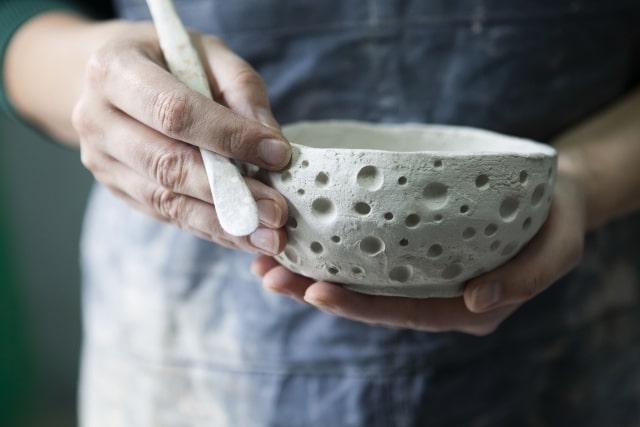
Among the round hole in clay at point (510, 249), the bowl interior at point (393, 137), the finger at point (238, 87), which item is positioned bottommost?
the round hole in clay at point (510, 249)

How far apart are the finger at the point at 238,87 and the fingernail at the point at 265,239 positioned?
70mm

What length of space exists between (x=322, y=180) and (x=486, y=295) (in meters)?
0.15

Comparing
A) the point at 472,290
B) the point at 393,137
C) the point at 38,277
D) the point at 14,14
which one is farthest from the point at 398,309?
the point at 38,277

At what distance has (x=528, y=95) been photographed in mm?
683

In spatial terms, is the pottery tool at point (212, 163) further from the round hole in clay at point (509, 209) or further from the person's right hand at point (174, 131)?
the round hole in clay at point (509, 209)

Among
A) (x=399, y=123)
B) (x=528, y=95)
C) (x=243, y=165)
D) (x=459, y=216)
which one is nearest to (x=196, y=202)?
(x=243, y=165)

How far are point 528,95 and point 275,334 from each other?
13.4 inches

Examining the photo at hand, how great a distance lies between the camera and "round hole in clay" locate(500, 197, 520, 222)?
1.44ft

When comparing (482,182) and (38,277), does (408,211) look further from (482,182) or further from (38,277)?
(38,277)

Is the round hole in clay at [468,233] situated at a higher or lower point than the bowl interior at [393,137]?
lower

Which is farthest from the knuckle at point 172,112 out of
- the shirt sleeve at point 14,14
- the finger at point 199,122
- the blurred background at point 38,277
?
the blurred background at point 38,277

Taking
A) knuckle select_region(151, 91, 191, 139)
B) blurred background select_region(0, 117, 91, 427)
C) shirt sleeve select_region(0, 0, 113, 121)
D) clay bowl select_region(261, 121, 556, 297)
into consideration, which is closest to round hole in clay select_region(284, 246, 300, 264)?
clay bowl select_region(261, 121, 556, 297)

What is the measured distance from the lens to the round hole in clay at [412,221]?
420mm

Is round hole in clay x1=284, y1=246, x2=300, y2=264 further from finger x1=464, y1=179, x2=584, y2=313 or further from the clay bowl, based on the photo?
finger x1=464, y1=179, x2=584, y2=313
